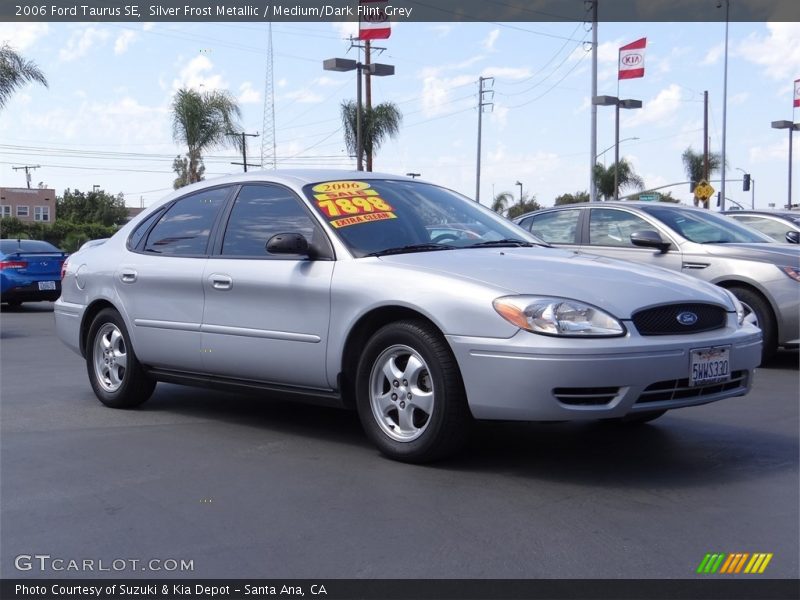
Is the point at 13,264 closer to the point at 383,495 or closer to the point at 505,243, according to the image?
the point at 505,243

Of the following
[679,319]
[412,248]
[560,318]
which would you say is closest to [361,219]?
[412,248]

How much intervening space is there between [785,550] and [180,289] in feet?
13.1

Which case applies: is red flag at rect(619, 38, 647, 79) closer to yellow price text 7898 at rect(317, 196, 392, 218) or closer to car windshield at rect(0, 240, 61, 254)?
car windshield at rect(0, 240, 61, 254)

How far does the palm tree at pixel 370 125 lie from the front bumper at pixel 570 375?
3048cm

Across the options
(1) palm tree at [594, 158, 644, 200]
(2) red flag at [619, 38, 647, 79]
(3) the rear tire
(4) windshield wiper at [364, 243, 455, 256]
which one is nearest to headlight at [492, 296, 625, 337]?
(4) windshield wiper at [364, 243, 455, 256]

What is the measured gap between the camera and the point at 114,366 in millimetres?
7004

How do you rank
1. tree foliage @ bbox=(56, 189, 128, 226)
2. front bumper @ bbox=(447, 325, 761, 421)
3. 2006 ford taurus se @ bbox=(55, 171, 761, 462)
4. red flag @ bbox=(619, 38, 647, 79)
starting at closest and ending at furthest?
front bumper @ bbox=(447, 325, 761, 421) → 2006 ford taurus se @ bbox=(55, 171, 761, 462) → red flag @ bbox=(619, 38, 647, 79) → tree foliage @ bbox=(56, 189, 128, 226)

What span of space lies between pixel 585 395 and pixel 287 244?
186 cm

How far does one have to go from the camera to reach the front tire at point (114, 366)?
6.83m

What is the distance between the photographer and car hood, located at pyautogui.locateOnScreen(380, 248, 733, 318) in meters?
4.84

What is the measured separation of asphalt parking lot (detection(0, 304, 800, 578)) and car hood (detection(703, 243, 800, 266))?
2.68 metres
